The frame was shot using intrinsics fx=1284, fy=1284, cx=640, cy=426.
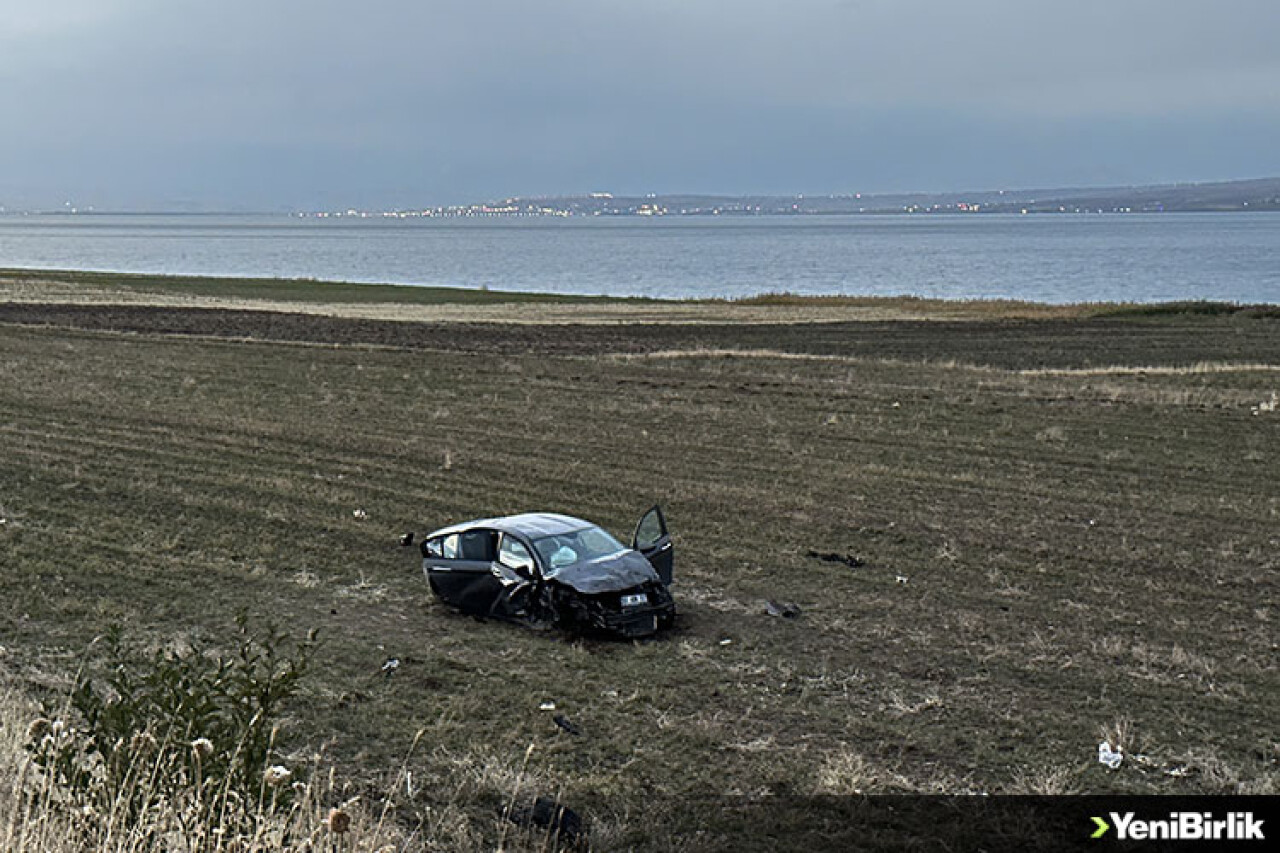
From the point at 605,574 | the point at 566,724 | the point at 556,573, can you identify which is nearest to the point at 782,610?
the point at 605,574

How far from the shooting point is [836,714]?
12.4m

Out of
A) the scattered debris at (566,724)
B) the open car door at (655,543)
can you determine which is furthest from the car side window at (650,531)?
the scattered debris at (566,724)

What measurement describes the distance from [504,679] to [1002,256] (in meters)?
178

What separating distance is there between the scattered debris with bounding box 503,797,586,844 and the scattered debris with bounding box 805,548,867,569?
8767mm

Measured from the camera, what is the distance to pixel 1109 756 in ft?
36.7

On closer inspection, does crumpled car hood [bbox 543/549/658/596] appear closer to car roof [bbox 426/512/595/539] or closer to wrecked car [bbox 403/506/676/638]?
wrecked car [bbox 403/506/676/638]

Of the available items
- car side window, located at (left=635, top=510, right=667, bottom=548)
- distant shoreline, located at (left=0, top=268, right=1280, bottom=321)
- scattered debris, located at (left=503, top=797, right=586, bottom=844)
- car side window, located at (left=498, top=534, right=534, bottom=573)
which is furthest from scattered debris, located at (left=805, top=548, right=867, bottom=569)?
distant shoreline, located at (left=0, top=268, right=1280, bottom=321)

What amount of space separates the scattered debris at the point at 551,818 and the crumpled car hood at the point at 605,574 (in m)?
4.55

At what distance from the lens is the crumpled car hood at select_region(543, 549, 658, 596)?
14500mm

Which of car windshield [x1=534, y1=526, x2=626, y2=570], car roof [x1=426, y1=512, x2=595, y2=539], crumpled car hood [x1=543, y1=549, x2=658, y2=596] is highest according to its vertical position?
car roof [x1=426, y1=512, x2=595, y2=539]

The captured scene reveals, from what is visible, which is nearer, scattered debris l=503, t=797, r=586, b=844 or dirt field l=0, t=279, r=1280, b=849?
scattered debris l=503, t=797, r=586, b=844

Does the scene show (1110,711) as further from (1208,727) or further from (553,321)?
(553,321)

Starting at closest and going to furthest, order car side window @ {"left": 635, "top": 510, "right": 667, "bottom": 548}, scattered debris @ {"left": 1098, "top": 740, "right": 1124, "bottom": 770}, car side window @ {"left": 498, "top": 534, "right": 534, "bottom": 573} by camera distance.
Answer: scattered debris @ {"left": 1098, "top": 740, "right": 1124, "bottom": 770}, car side window @ {"left": 498, "top": 534, "right": 534, "bottom": 573}, car side window @ {"left": 635, "top": 510, "right": 667, "bottom": 548}

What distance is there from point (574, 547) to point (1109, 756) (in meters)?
6.48
